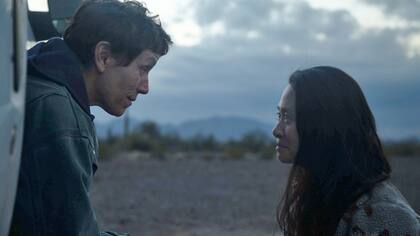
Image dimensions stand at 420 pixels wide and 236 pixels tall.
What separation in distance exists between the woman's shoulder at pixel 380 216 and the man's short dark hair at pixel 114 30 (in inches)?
39.6

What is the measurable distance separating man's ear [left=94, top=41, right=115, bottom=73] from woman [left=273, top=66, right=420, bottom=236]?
0.72m

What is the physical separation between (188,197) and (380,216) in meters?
18.2

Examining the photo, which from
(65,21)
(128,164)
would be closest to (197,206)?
(128,164)

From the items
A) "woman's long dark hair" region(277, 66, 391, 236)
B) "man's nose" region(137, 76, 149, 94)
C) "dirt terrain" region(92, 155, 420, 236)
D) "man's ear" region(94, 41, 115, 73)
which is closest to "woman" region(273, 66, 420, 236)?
"woman's long dark hair" region(277, 66, 391, 236)

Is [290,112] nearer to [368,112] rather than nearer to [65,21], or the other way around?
[368,112]

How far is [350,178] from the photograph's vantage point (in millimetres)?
3264

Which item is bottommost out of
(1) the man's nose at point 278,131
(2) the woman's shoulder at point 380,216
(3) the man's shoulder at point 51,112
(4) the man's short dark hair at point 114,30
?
(2) the woman's shoulder at point 380,216

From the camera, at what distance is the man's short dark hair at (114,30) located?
10.8 ft

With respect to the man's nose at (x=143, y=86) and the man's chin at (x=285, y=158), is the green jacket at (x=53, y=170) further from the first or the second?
the man's chin at (x=285, y=158)

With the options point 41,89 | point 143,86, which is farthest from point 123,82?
point 41,89

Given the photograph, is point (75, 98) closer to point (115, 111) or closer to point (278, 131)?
point (115, 111)

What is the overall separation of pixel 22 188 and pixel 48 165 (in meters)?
0.13

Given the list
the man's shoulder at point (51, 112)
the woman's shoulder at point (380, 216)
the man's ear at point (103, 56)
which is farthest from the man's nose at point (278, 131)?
the man's shoulder at point (51, 112)

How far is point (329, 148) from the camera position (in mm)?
3311
